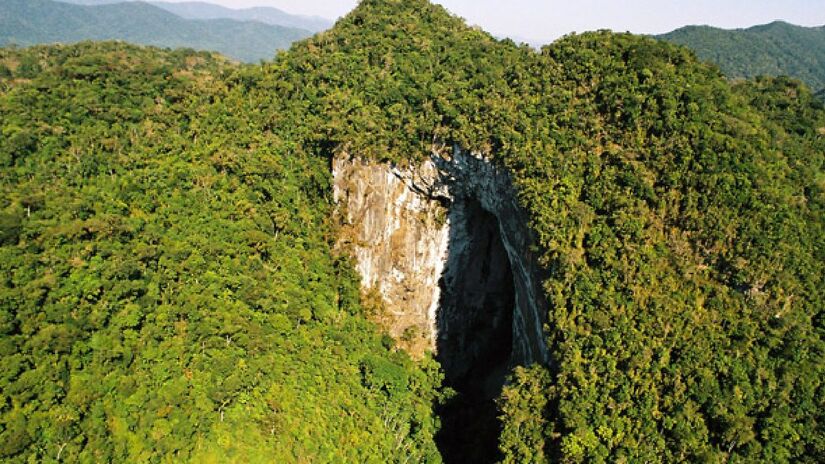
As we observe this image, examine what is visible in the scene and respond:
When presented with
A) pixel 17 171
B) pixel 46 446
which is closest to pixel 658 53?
pixel 46 446

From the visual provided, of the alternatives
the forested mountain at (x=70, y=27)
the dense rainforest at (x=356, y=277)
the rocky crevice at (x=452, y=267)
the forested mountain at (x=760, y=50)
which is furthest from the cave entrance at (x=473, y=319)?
the forested mountain at (x=70, y=27)

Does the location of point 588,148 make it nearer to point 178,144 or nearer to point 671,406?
point 671,406

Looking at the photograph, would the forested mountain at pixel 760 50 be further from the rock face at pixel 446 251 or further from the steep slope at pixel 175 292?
the steep slope at pixel 175 292

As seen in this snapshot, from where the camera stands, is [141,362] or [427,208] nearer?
[141,362]

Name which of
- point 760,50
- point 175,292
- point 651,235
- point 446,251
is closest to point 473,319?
point 446,251

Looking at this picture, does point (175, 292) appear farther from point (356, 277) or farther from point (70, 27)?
point (70, 27)
